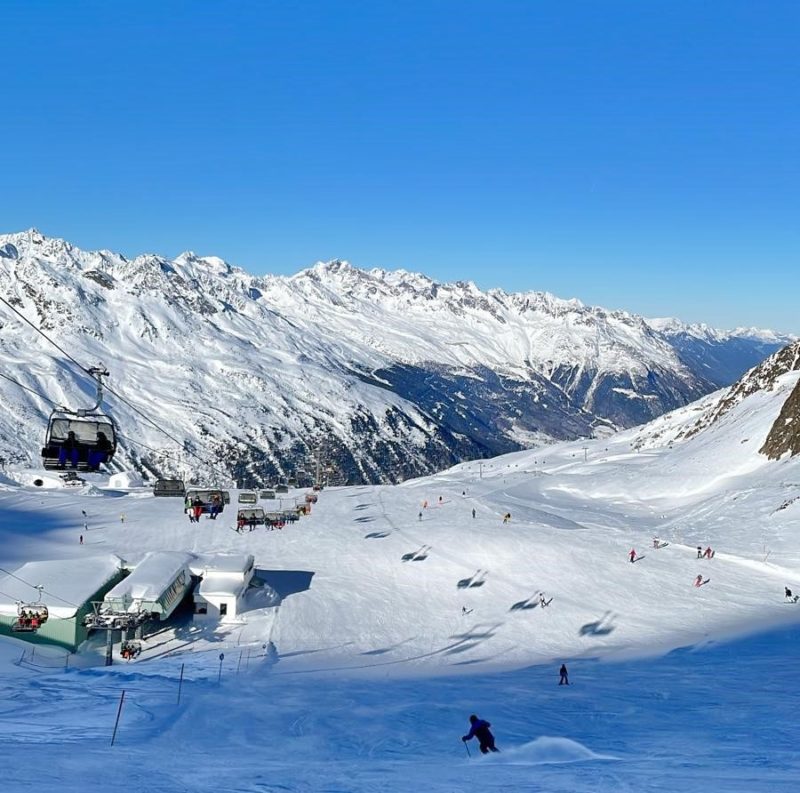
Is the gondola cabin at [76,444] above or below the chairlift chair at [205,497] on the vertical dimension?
above

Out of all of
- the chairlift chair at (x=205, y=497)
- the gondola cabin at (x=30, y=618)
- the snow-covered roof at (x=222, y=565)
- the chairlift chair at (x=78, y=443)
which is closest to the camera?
the chairlift chair at (x=78, y=443)

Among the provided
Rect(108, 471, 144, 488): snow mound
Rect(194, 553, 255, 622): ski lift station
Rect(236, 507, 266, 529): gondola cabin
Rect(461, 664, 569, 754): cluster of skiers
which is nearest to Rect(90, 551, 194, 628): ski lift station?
Rect(194, 553, 255, 622): ski lift station

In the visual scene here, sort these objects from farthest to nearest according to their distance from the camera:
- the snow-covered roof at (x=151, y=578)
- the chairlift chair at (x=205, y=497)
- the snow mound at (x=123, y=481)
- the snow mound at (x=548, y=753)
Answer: the snow mound at (x=123, y=481), the chairlift chair at (x=205, y=497), the snow-covered roof at (x=151, y=578), the snow mound at (x=548, y=753)

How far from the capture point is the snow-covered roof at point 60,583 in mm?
37594

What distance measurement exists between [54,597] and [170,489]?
41.4 m

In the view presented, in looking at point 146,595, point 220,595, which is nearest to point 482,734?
point 146,595

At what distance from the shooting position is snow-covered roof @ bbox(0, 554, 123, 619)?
37.6m

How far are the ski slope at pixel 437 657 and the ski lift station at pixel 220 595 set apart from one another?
3.81 feet

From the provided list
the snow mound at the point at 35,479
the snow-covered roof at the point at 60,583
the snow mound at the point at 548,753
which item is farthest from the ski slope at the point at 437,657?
the snow mound at the point at 35,479

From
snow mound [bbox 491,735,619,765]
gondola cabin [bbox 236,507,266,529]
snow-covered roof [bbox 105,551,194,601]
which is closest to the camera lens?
snow mound [bbox 491,735,619,765]

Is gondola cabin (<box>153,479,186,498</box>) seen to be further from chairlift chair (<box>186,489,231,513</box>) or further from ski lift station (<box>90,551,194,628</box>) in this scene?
ski lift station (<box>90,551,194,628</box>)

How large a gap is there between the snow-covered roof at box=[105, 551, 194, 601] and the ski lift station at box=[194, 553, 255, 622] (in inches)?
70.9

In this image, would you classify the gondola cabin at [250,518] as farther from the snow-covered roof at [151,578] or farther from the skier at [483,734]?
the skier at [483,734]

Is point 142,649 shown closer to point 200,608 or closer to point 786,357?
point 200,608
